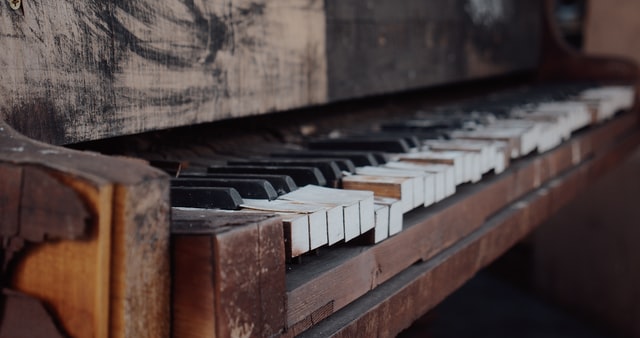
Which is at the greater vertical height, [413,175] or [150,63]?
[150,63]

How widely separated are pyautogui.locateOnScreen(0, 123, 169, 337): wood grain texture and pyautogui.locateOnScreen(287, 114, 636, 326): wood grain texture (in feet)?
0.71

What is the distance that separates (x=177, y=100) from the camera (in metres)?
1.41

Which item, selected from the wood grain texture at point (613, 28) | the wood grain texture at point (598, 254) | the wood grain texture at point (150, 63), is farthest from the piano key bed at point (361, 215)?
the wood grain texture at point (613, 28)

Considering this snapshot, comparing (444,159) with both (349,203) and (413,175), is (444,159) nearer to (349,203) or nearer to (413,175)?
(413,175)

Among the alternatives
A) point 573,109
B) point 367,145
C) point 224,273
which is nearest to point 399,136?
point 367,145

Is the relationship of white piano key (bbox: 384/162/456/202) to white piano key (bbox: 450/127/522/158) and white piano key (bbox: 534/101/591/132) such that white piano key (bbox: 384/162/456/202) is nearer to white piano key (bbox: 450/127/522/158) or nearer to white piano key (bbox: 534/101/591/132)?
white piano key (bbox: 450/127/522/158)

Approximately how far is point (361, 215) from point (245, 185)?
0.18 meters

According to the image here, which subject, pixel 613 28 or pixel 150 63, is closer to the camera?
pixel 150 63

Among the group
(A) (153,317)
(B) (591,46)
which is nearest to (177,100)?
(A) (153,317)

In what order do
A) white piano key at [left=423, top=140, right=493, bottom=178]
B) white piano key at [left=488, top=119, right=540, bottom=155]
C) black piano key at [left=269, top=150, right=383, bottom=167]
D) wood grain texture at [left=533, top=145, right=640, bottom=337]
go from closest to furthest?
1. black piano key at [left=269, top=150, right=383, bottom=167]
2. white piano key at [left=423, top=140, right=493, bottom=178]
3. white piano key at [left=488, top=119, right=540, bottom=155]
4. wood grain texture at [left=533, top=145, right=640, bottom=337]

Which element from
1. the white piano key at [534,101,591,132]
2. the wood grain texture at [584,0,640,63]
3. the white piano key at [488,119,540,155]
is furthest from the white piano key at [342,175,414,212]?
the wood grain texture at [584,0,640,63]

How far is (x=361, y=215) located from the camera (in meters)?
1.06

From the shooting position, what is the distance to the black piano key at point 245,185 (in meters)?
1.08

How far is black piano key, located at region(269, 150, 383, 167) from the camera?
1463 millimetres
